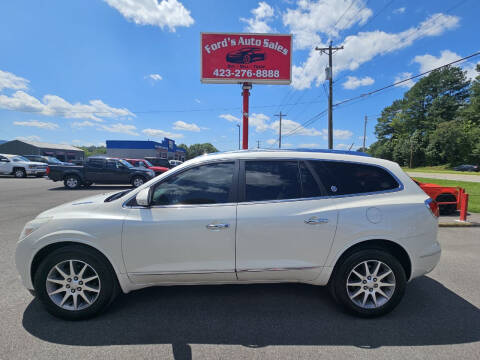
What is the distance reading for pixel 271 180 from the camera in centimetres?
263

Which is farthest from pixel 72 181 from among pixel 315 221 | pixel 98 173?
pixel 315 221

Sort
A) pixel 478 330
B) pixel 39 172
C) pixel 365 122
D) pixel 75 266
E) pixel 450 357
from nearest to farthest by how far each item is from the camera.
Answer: pixel 450 357 → pixel 478 330 → pixel 75 266 → pixel 39 172 → pixel 365 122

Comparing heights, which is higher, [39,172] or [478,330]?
[39,172]

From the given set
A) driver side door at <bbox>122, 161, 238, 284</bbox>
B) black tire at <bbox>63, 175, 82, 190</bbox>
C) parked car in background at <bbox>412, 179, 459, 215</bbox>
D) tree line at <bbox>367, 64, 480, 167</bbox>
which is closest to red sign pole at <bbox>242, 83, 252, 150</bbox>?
parked car in background at <bbox>412, 179, 459, 215</bbox>

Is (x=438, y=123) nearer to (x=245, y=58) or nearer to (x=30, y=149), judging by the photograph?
(x=245, y=58)

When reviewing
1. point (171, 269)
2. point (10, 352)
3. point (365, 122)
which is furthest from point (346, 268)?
point (365, 122)

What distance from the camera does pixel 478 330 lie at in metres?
2.34

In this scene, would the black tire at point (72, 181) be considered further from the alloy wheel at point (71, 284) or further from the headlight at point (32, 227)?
the alloy wheel at point (71, 284)

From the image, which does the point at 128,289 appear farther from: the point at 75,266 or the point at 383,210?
the point at 383,210

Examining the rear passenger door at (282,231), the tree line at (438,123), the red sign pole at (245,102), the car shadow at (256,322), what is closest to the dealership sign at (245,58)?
the red sign pole at (245,102)

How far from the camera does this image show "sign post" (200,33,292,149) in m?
13.9

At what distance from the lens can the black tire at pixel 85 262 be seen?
245 cm

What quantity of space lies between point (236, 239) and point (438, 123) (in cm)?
7519

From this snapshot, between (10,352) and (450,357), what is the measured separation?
3.73m
